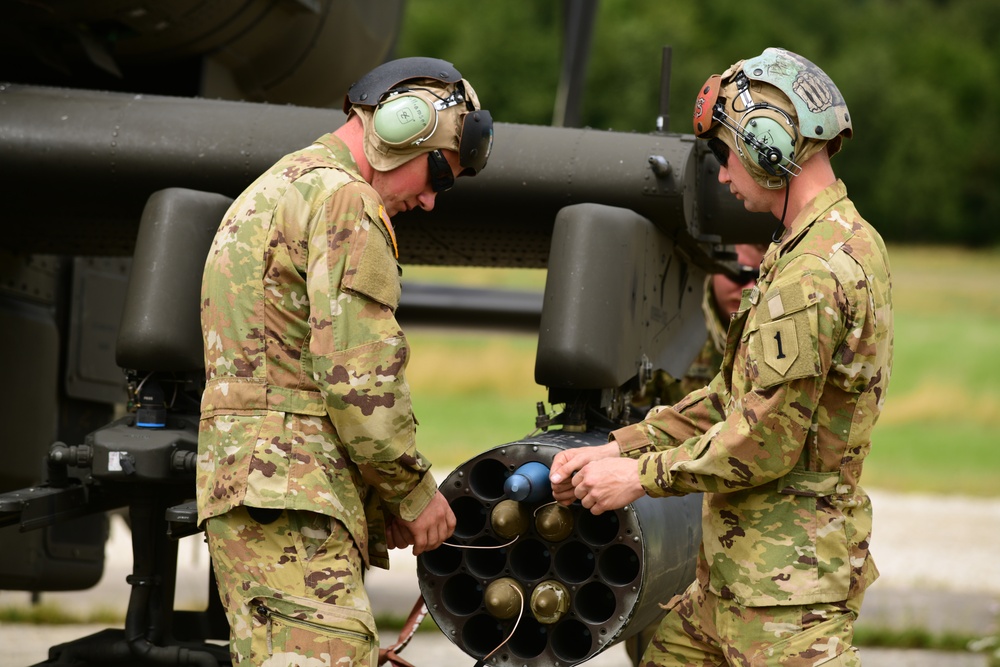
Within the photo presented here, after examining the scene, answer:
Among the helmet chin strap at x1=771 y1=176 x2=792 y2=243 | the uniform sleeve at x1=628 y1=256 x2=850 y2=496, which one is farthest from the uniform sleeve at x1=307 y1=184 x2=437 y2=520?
the helmet chin strap at x1=771 y1=176 x2=792 y2=243

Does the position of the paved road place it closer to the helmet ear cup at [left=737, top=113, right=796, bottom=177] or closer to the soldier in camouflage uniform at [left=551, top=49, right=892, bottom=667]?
the soldier in camouflage uniform at [left=551, top=49, right=892, bottom=667]

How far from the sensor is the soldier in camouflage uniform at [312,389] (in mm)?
2938

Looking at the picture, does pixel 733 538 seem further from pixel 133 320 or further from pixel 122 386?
pixel 122 386

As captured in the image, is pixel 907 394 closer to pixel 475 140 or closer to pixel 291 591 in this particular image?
pixel 475 140

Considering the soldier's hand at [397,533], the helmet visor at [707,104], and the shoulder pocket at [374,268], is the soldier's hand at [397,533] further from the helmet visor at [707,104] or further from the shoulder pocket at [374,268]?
the helmet visor at [707,104]

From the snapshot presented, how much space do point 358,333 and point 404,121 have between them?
20.5 inches

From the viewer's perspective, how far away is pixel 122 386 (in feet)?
18.8

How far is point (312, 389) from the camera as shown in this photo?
304 centimetres

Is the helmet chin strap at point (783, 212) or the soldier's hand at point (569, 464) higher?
the helmet chin strap at point (783, 212)

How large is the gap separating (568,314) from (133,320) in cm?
115

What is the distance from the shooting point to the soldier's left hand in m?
3.17

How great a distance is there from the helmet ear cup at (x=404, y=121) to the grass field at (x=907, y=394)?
9889 mm

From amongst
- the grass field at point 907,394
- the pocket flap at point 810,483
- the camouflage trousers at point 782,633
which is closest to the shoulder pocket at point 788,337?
the pocket flap at point 810,483

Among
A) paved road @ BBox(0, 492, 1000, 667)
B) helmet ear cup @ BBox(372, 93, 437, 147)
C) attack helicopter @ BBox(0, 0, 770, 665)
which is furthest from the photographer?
paved road @ BBox(0, 492, 1000, 667)
